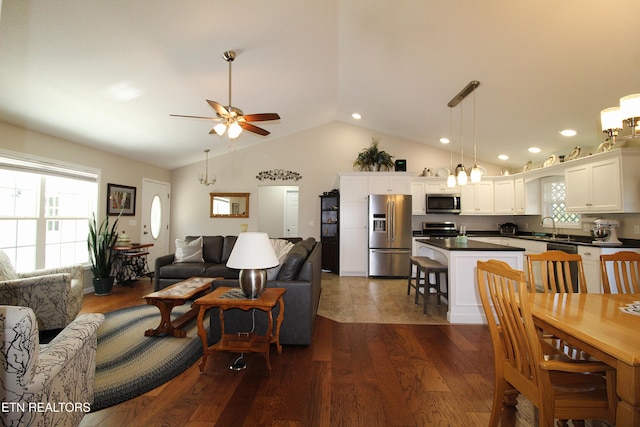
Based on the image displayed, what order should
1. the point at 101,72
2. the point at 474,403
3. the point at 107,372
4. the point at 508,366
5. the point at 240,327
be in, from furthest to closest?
1. the point at 101,72
2. the point at 240,327
3. the point at 107,372
4. the point at 474,403
5. the point at 508,366

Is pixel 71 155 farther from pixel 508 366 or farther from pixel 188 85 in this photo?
pixel 508 366

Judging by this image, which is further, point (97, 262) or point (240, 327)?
point (97, 262)

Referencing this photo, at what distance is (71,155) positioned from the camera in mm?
4207

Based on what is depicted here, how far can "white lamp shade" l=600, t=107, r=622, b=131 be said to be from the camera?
64.9 inches

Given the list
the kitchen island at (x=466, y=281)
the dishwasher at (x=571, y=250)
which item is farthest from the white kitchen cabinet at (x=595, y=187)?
the kitchen island at (x=466, y=281)

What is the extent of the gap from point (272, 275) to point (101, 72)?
273cm

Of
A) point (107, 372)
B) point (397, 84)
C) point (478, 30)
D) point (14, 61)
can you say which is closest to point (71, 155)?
point (14, 61)

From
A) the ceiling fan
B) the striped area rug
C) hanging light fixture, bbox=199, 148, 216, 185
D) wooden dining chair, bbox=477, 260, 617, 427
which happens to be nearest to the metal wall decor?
hanging light fixture, bbox=199, 148, 216, 185

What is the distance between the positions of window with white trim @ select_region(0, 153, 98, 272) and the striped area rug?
5.68 feet

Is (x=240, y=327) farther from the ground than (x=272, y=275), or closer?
closer

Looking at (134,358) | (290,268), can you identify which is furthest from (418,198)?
(134,358)

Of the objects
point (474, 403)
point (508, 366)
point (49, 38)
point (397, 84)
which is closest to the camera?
point (508, 366)

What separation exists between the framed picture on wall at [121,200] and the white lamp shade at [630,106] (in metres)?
6.35

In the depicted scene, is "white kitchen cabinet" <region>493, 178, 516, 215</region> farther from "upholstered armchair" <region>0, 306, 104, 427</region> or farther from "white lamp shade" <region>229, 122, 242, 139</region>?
"upholstered armchair" <region>0, 306, 104, 427</region>
